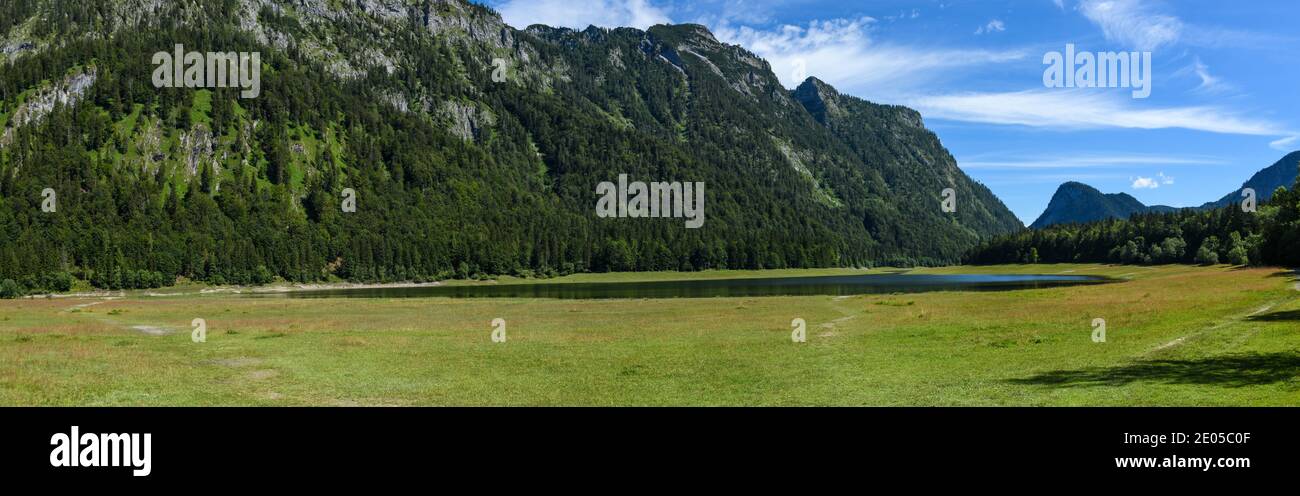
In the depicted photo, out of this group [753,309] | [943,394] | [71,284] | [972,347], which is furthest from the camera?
[71,284]

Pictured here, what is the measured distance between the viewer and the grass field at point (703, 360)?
25359mm

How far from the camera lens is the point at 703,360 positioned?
36906 millimetres

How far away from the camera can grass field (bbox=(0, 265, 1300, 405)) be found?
2536 centimetres
